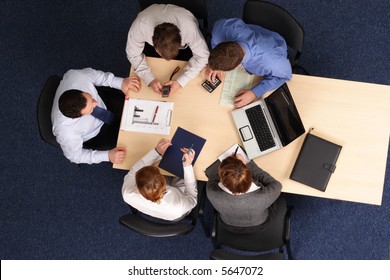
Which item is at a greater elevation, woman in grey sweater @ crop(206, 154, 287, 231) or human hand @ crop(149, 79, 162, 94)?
human hand @ crop(149, 79, 162, 94)

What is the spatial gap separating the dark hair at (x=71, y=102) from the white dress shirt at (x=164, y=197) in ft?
1.47

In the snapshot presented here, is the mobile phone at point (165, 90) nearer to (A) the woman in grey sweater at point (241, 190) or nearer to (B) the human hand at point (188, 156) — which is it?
(B) the human hand at point (188, 156)

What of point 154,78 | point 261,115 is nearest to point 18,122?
point 154,78

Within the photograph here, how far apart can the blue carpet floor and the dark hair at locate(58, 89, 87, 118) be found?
102 centimetres

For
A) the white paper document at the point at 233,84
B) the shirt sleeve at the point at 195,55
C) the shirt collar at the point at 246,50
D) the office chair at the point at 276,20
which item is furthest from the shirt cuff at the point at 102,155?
the office chair at the point at 276,20

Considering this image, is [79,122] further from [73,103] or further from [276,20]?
[276,20]

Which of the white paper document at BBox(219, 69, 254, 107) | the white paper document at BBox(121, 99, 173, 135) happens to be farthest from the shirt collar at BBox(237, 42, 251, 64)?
the white paper document at BBox(121, 99, 173, 135)

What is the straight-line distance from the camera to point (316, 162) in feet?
6.62

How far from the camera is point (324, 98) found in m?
2.10

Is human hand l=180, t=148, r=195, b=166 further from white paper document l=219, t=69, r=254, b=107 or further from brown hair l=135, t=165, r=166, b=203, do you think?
white paper document l=219, t=69, r=254, b=107

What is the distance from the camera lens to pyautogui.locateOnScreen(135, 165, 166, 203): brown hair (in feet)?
6.14

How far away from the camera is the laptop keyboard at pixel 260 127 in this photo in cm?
206

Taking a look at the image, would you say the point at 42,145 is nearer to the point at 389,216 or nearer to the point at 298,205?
the point at 298,205
